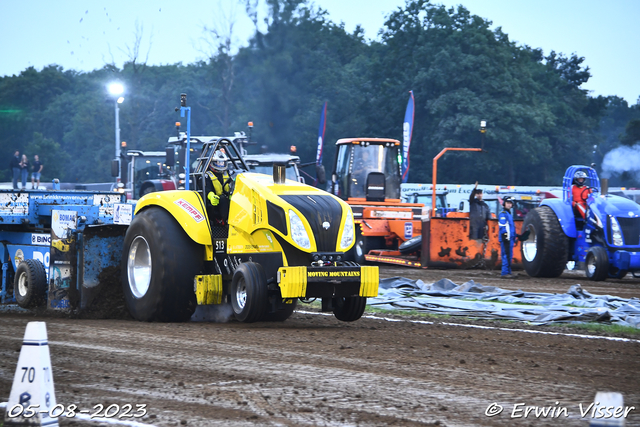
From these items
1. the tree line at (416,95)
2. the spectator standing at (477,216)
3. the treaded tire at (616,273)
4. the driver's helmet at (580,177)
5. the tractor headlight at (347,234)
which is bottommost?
the treaded tire at (616,273)

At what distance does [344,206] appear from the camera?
356 inches

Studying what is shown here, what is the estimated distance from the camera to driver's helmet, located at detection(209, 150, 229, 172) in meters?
9.53

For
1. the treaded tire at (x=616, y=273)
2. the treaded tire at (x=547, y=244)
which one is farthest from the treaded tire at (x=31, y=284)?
the treaded tire at (x=616, y=273)

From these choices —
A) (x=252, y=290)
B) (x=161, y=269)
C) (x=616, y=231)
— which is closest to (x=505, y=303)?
(x=252, y=290)

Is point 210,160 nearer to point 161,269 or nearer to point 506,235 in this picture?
point 161,269

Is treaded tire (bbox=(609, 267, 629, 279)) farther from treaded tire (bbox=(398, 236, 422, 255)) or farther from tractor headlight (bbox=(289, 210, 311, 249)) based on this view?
tractor headlight (bbox=(289, 210, 311, 249))

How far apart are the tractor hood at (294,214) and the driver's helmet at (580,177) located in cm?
902

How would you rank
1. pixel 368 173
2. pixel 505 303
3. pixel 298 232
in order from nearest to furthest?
pixel 298 232 < pixel 505 303 < pixel 368 173

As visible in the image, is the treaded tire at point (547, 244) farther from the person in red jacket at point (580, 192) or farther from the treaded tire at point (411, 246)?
the treaded tire at point (411, 246)

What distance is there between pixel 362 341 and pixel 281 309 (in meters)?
1.80

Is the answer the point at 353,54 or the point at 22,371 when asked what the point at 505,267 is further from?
the point at 353,54

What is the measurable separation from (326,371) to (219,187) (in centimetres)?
371

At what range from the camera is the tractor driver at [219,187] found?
9414 mm

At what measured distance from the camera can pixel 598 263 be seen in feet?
53.0
